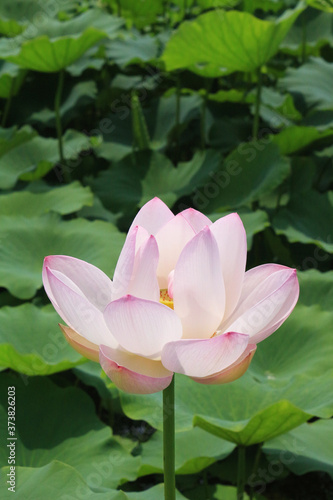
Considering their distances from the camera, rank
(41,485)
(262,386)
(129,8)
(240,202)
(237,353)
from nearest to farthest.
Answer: (237,353) < (41,485) < (262,386) < (240,202) < (129,8)

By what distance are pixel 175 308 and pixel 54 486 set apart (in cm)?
30

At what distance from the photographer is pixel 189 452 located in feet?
3.46

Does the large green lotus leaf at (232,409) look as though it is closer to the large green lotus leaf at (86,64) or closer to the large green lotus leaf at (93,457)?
the large green lotus leaf at (93,457)

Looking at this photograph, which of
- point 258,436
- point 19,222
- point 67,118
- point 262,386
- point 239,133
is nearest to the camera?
point 258,436

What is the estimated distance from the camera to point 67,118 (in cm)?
243

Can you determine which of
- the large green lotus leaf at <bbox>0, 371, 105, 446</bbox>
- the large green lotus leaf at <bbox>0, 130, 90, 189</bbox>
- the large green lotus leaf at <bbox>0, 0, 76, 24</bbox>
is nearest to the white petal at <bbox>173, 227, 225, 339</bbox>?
the large green lotus leaf at <bbox>0, 371, 105, 446</bbox>

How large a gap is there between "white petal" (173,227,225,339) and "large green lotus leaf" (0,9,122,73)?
1570 mm

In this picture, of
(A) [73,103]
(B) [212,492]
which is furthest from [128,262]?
(A) [73,103]

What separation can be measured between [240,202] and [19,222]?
2.04ft

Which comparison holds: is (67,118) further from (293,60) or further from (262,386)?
(262,386)

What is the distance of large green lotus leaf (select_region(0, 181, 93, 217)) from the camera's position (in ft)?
5.66

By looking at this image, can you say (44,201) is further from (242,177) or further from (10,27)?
(10,27)

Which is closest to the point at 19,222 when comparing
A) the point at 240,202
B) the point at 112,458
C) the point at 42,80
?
the point at 240,202

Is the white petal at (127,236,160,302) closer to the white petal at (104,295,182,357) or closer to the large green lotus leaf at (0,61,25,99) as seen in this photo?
the white petal at (104,295,182,357)
